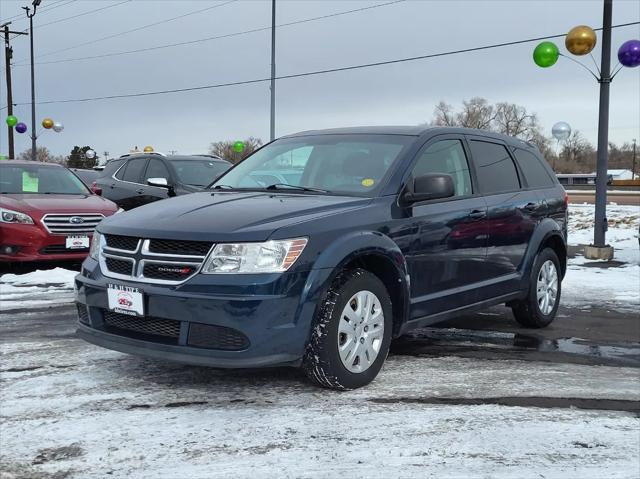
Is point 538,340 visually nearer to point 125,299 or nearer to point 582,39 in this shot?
point 125,299

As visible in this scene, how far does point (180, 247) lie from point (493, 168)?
3143mm

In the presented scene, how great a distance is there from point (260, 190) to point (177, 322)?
5.03 feet

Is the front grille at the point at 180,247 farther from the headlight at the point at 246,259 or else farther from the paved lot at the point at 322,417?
the paved lot at the point at 322,417

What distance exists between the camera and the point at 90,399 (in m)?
4.07

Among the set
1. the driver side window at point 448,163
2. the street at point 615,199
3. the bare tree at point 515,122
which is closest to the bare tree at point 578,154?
the bare tree at point 515,122

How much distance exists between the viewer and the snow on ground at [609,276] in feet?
27.1

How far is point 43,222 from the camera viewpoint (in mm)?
8586

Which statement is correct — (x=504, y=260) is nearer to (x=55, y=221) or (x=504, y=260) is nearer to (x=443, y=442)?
(x=443, y=442)

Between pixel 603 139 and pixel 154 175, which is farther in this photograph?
pixel 603 139

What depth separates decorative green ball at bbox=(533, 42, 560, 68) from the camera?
13188 mm

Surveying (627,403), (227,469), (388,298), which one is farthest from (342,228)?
(627,403)

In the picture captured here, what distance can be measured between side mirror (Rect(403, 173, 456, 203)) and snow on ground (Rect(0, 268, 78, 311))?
182 inches

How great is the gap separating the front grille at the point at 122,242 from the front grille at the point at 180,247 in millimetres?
156

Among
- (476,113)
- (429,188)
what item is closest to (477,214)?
(429,188)
